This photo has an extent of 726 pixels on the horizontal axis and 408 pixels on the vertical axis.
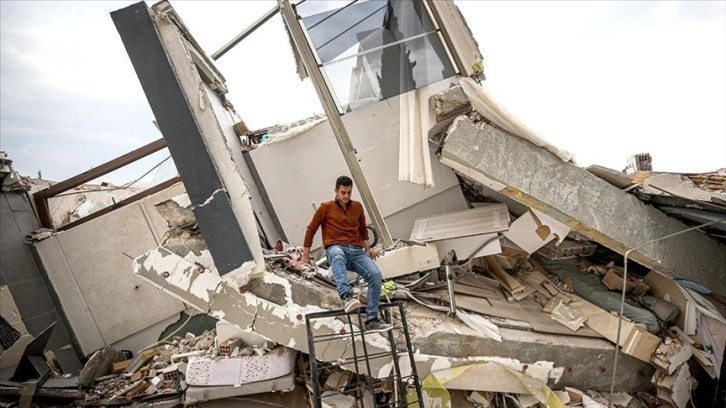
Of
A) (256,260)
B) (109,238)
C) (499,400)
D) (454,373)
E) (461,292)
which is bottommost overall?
(499,400)

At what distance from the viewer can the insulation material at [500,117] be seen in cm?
496

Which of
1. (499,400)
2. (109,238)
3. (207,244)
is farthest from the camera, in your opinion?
(109,238)

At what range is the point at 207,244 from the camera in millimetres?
4176

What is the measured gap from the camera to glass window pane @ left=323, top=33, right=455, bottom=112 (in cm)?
585

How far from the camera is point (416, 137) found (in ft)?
18.8

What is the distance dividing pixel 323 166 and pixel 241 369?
127 inches

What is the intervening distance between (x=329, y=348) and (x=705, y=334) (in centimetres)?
488

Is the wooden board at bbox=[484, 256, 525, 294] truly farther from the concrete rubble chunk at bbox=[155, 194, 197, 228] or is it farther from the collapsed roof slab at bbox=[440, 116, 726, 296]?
the concrete rubble chunk at bbox=[155, 194, 197, 228]

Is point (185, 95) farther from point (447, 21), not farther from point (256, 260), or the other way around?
point (447, 21)

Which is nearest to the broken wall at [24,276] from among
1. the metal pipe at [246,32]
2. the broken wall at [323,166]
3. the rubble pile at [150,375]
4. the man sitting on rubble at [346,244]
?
the rubble pile at [150,375]

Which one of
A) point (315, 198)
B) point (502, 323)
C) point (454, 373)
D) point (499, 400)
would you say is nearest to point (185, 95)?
point (315, 198)

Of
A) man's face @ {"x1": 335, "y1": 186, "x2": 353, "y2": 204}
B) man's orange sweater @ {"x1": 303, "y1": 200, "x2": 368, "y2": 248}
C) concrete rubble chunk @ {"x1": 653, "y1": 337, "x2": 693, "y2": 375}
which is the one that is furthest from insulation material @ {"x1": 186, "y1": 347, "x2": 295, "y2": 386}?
concrete rubble chunk @ {"x1": 653, "y1": 337, "x2": 693, "y2": 375}

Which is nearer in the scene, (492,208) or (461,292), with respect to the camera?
(461,292)

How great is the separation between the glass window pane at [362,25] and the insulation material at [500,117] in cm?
143
